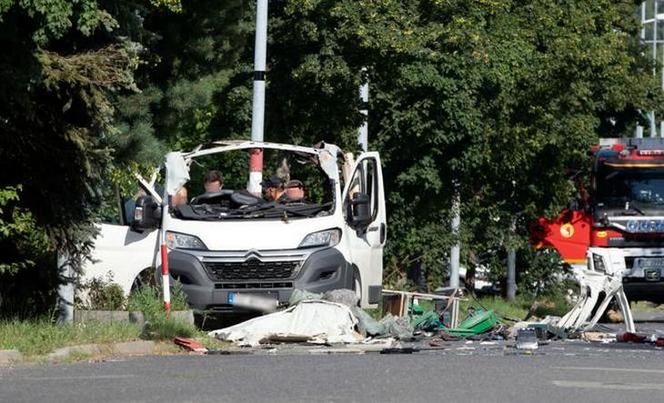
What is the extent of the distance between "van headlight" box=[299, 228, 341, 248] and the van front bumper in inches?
7.3

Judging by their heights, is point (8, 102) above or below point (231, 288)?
above

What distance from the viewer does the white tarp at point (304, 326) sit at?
18.7m

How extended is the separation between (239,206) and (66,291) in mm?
3028

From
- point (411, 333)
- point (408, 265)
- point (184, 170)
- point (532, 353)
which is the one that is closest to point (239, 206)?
point (184, 170)

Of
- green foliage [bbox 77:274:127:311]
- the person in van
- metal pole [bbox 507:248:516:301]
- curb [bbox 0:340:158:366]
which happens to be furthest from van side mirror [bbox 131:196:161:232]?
metal pole [bbox 507:248:516:301]

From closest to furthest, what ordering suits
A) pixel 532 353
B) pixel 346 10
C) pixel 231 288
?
1. pixel 532 353
2. pixel 231 288
3. pixel 346 10

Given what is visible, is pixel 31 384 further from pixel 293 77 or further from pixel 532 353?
pixel 293 77

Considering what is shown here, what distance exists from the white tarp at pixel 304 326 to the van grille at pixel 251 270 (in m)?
1.01

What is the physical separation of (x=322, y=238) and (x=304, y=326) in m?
1.95

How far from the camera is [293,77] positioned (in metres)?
29.4

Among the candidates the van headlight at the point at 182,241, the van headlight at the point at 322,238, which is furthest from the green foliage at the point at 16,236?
the van headlight at the point at 322,238

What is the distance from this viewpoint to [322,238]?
67.7 ft

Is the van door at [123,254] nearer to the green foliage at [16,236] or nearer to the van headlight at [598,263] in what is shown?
the green foliage at [16,236]

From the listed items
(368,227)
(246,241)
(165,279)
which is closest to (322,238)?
(246,241)
